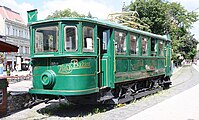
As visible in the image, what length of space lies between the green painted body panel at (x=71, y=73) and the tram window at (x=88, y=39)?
324 millimetres

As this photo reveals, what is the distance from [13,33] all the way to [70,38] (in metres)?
47.7

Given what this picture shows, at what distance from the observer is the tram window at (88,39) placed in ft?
26.3

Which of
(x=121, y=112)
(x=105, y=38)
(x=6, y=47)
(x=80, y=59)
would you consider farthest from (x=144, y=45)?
(x=6, y=47)

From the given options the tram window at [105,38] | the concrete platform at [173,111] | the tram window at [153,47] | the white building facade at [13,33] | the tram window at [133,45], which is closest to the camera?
the concrete platform at [173,111]

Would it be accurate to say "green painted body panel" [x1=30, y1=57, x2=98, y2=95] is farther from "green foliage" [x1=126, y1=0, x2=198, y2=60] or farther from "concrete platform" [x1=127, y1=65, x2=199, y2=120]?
"green foliage" [x1=126, y1=0, x2=198, y2=60]

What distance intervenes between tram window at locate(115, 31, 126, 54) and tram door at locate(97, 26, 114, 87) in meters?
0.45

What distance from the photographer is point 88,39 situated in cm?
816

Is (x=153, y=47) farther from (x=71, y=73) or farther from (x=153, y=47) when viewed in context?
(x=71, y=73)

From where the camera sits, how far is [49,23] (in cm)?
809

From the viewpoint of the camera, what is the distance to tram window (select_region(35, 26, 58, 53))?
7987mm

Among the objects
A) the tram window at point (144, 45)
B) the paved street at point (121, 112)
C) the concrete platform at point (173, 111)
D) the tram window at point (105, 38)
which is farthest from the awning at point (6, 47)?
the tram window at point (144, 45)

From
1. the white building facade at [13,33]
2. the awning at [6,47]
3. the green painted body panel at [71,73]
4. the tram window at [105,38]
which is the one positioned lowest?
the green painted body panel at [71,73]

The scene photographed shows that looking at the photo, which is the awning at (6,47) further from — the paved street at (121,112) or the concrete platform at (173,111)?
the concrete platform at (173,111)

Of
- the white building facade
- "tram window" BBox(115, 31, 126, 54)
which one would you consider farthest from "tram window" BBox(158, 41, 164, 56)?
the white building facade
